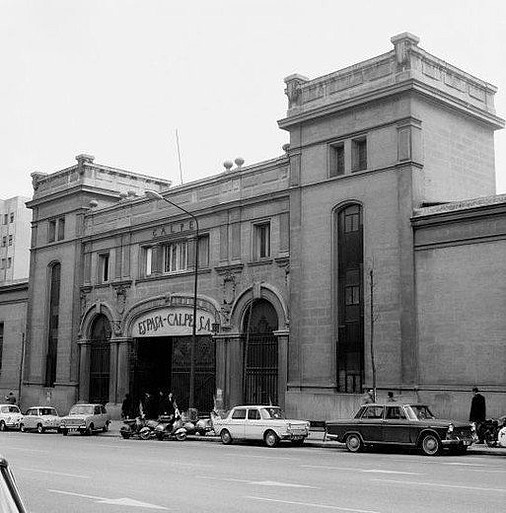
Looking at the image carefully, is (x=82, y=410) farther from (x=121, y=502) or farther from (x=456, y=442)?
(x=121, y=502)

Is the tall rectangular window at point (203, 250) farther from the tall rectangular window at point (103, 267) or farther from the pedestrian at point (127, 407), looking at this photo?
the tall rectangular window at point (103, 267)

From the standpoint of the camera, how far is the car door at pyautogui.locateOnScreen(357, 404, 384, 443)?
23547 mm

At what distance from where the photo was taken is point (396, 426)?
2311 centimetres

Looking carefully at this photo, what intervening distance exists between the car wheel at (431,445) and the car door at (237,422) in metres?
7.53

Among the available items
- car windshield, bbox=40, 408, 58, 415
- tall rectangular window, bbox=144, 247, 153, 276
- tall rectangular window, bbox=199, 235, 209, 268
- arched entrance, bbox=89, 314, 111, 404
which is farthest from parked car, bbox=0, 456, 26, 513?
arched entrance, bbox=89, 314, 111, 404

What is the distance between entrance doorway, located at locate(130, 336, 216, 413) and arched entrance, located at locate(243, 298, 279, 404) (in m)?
2.85

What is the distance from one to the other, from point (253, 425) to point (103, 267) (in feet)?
70.8

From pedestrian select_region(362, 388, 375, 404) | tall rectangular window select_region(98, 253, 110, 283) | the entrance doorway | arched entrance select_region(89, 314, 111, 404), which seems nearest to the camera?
pedestrian select_region(362, 388, 375, 404)

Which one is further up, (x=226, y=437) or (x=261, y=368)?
(x=261, y=368)

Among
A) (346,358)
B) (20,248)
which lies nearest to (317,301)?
(346,358)

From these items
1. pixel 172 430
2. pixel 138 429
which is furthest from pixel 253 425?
pixel 138 429

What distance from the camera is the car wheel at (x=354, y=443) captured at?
24.1m

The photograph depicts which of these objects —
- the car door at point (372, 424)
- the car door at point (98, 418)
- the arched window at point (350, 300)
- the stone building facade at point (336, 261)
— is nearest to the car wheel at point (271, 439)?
the car door at point (372, 424)

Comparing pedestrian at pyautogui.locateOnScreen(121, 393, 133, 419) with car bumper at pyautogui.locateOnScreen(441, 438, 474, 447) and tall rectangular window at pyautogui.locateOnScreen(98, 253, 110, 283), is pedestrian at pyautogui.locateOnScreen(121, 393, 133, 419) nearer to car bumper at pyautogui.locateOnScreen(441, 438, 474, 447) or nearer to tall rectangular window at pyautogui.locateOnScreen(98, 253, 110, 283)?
tall rectangular window at pyautogui.locateOnScreen(98, 253, 110, 283)
